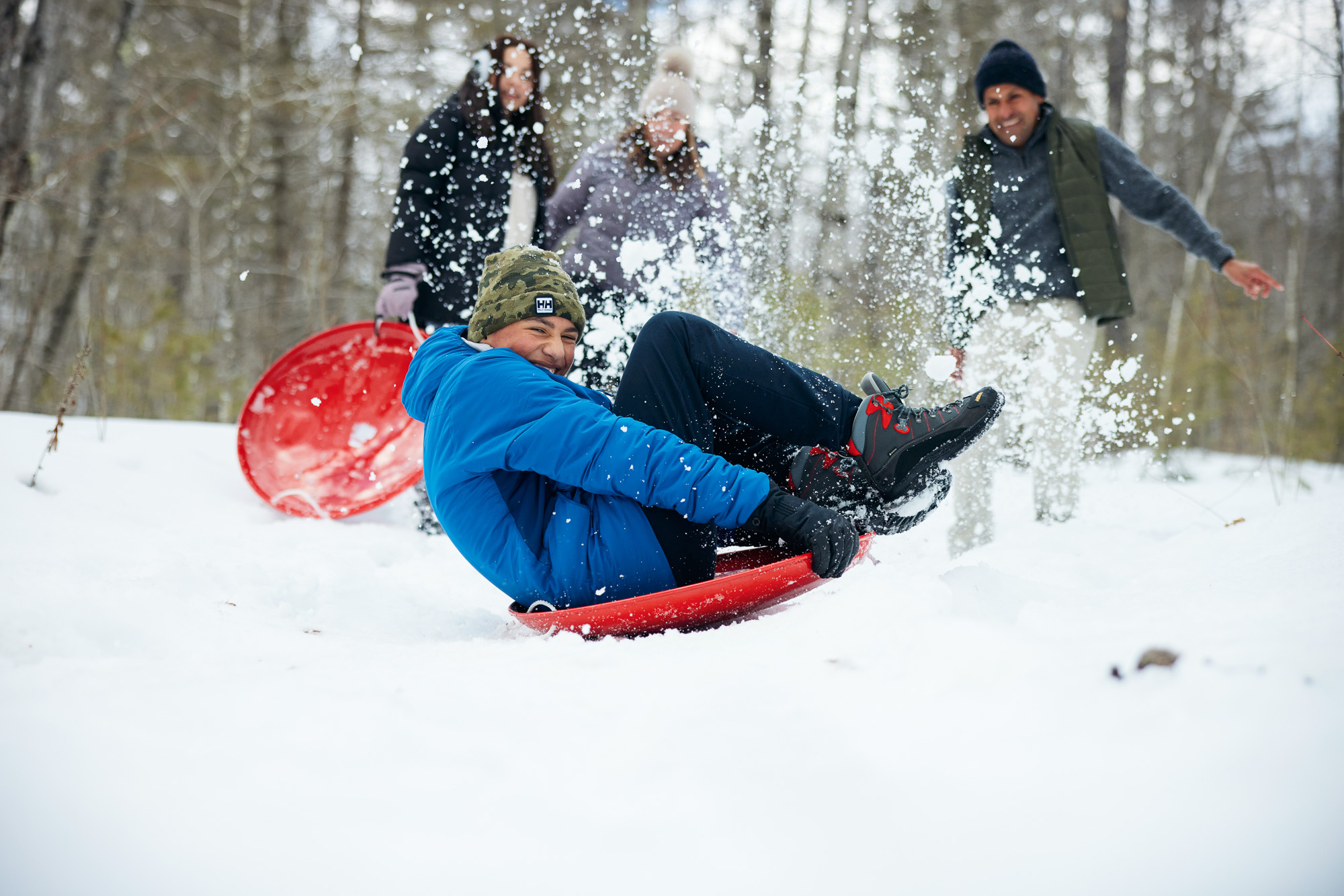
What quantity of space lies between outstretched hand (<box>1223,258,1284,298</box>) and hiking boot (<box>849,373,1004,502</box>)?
140cm

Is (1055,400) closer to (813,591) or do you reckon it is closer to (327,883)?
(813,591)

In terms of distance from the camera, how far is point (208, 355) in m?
7.03

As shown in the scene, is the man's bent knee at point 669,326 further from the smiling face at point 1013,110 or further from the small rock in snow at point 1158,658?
the smiling face at point 1013,110

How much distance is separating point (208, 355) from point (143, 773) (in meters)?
7.18

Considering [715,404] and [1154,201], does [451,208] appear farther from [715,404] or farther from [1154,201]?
[1154,201]

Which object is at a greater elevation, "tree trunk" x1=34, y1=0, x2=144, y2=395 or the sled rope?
"tree trunk" x1=34, y1=0, x2=144, y2=395

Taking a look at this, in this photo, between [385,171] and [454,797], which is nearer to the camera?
[454,797]

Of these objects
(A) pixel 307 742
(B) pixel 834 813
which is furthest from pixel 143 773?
(B) pixel 834 813

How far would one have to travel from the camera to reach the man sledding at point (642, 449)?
143 centimetres

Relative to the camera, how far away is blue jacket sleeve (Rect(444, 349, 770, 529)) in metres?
1.42

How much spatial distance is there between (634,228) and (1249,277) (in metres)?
1.97

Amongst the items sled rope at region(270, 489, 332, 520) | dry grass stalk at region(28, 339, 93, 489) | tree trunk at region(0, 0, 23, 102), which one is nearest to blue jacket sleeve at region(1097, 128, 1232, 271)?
sled rope at region(270, 489, 332, 520)

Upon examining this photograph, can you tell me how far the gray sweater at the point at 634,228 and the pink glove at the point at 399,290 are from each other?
1.66ft

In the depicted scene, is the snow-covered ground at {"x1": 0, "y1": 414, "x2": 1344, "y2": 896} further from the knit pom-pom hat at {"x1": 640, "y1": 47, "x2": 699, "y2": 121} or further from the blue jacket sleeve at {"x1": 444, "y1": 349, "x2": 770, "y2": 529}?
the knit pom-pom hat at {"x1": 640, "y1": 47, "x2": 699, "y2": 121}
